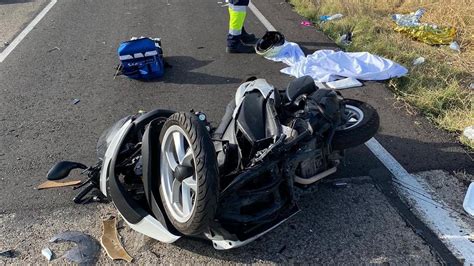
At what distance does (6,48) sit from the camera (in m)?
7.91

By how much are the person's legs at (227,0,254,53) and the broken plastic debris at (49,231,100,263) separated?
4356 mm

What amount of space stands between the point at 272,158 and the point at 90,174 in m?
1.58

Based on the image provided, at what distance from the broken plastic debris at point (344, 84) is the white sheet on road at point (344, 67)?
83 millimetres

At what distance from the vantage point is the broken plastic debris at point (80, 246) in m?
3.46

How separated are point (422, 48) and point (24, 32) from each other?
720 cm

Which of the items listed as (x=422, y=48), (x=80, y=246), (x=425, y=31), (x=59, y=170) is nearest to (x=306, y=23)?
(x=425, y=31)

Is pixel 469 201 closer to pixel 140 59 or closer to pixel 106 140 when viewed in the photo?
Result: pixel 106 140

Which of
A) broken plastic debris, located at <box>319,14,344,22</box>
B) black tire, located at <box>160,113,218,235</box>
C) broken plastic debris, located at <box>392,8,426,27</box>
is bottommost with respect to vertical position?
broken plastic debris, located at <box>319,14,344,22</box>

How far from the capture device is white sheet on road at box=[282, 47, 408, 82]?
602cm

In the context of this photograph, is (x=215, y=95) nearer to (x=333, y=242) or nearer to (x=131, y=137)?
(x=131, y=137)

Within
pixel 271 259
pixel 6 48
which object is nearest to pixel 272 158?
pixel 271 259

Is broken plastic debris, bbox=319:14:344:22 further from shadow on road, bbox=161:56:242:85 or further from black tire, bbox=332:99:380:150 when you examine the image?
black tire, bbox=332:99:380:150

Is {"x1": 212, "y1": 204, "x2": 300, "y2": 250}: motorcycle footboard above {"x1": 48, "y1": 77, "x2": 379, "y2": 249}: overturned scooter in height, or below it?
below

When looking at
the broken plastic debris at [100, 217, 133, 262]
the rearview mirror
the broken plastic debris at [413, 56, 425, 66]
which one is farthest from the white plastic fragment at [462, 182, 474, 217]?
the rearview mirror
